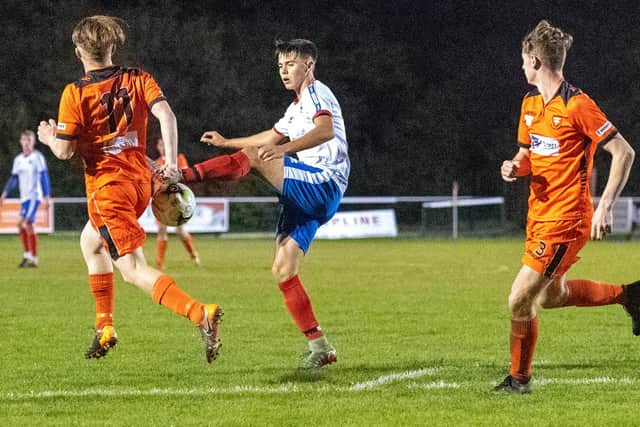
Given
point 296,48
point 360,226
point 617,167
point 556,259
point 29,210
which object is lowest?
point 360,226

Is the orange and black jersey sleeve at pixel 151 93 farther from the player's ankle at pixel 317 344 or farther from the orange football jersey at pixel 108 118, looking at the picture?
the player's ankle at pixel 317 344

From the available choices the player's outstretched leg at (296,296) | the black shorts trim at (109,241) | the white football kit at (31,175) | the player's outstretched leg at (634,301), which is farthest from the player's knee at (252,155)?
the white football kit at (31,175)

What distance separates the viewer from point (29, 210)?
19.0 metres

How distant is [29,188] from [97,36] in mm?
13055

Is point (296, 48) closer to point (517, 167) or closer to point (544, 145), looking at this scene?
point (517, 167)

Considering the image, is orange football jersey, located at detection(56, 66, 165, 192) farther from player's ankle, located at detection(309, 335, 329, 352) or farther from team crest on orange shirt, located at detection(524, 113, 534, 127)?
team crest on orange shirt, located at detection(524, 113, 534, 127)

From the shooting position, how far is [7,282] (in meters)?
15.6

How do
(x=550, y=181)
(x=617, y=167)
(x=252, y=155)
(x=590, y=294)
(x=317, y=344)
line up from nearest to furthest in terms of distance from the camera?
(x=617, y=167), (x=550, y=181), (x=252, y=155), (x=590, y=294), (x=317, y=344)

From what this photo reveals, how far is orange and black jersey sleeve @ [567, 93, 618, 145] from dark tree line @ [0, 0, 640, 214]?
119ft

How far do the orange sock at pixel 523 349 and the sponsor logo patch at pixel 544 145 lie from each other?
974 millimetres

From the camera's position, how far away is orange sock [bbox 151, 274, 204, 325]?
665 centimetres

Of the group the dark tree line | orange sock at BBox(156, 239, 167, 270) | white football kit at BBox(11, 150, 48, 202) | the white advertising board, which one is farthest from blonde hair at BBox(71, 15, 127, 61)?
the dark tree line

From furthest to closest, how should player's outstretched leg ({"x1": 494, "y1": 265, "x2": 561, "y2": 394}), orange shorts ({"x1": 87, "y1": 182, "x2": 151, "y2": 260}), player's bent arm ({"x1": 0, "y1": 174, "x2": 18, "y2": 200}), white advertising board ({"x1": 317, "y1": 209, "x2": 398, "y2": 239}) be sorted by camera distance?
1. white advertising board ({"x1": 317, "y1": 209, "x2": 398, "y2": 239})
2. player's bent arm ({"x1": 0, "y1": 174, "x2": 18, "y2": 200})
3. orange shorts ({"x1": 87, "y1": 182, "x2": 151, "y2": 260})
4. player's outstretched leg ({"x1": 494, "y1": 265, "x2": 561, "y2": 394})

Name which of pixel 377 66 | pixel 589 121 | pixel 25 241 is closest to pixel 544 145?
pixel 589 121
